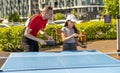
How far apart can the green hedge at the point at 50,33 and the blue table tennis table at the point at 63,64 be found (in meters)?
11.1

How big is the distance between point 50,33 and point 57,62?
1301 cm

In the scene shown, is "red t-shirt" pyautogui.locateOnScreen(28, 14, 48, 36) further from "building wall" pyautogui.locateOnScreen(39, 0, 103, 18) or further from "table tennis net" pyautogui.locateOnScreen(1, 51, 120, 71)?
"building wall" pyautogui.locateOnScreen(39, 0, 103, 18)

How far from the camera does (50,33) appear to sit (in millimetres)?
17078

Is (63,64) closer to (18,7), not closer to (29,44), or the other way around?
(29,44)

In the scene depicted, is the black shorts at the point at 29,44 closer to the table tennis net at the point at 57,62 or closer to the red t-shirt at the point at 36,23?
the red t-shirt at the point at 36,23

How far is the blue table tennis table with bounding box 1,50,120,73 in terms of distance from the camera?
345 cm

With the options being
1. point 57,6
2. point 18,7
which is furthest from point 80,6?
point 18,7

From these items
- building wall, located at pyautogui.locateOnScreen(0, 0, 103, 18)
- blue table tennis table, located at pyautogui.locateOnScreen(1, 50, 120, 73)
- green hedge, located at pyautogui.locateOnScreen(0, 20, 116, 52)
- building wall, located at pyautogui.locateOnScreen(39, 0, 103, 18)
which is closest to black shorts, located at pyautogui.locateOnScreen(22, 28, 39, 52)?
blue table tennis table, located at pyautogui.locateOnScreen(1, 50, 120, 73)

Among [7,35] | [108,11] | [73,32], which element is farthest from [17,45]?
[108,11]

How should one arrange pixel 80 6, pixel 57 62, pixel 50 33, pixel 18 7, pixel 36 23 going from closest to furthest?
pixel 57 62
pixel 36 23
pixel 50 33
pixel 80 6
pixel 18 7

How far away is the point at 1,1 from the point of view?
10962 cm

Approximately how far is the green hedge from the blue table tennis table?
11.1 m

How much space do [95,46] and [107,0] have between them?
3447 cm

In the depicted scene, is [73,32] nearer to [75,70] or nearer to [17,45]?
[75,70]
